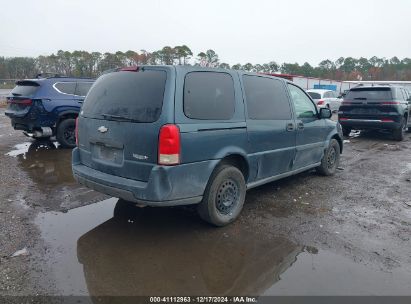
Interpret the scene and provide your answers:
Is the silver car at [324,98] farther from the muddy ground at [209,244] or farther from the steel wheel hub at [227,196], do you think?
the steel wheel hub at [227,196]

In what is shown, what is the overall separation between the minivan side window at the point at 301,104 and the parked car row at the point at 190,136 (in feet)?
0.07

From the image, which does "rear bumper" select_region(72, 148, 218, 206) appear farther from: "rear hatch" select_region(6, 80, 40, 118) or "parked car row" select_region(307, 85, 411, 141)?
"parked car row" select_region(307, 85, 411, 141)

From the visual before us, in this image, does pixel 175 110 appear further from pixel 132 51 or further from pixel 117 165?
pixel 132 51

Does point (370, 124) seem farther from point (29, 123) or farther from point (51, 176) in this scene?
point (29, 123)

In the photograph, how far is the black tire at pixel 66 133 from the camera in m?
8.73

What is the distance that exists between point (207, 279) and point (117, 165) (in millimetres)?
1607

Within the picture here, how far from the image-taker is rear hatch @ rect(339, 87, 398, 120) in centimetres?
1075

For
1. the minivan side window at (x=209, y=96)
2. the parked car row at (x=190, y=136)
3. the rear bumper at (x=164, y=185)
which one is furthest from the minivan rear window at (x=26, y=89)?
the minivan side window at (x=209, y=96)

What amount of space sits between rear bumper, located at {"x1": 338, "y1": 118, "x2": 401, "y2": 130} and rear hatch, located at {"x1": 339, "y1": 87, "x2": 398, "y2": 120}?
4.0 inches

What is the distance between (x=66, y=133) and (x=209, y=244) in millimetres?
6454

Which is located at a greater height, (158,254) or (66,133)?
(66,133)

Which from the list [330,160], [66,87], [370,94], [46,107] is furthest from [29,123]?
[370,94]

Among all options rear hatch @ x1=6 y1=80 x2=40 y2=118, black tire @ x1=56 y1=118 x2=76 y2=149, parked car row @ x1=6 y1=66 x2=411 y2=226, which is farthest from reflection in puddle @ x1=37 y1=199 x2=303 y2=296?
rear hatch @ x1=6 y1=80 x2=40 y2=118

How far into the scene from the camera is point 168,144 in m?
3.49
